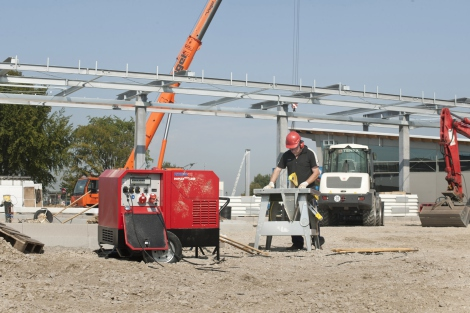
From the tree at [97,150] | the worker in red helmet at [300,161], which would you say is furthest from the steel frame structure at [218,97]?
the tree at [97,150]

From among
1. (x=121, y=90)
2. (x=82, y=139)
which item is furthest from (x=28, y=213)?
(x=82, y=139)

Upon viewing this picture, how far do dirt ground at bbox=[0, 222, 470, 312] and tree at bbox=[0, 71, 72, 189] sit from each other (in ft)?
137

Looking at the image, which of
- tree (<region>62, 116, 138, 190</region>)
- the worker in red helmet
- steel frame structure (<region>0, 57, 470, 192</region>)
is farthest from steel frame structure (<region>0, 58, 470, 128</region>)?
tree (<region>62, 116, 138, 190</region>)

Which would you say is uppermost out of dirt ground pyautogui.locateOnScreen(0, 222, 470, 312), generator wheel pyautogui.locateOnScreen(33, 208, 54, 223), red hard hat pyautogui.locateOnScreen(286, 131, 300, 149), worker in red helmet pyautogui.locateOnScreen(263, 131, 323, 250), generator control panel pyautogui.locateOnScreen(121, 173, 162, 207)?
red hard hat pyautogui.locateOnScreen(286, 131, 300, 149)

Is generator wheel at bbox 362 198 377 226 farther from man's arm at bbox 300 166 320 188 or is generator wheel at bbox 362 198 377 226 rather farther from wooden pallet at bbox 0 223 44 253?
wooden pallet at bbox 0 223 44 253

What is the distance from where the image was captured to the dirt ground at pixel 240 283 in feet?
25.3

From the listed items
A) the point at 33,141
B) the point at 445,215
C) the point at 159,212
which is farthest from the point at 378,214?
the point at 33,141

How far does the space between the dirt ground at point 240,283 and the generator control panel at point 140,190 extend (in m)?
0.92

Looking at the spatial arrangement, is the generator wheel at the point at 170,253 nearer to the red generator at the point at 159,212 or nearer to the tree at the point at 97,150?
the red generator at the point at 159,212

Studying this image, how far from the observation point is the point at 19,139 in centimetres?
5250

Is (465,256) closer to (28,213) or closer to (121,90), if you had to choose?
(121,90)

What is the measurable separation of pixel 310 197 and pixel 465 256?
275cm

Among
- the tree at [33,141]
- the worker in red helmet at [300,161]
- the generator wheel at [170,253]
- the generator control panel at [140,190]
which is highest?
the tree at [33,141]

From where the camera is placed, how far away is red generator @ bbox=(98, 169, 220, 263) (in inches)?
453
